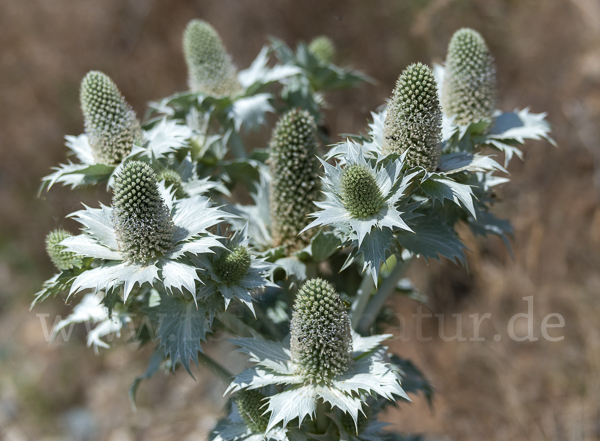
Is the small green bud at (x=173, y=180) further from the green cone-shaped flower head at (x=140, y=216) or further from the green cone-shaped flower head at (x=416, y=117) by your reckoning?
the green cone-shaped flower head at (x=416, y=117)

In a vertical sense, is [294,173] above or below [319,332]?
above

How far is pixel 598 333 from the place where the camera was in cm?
465

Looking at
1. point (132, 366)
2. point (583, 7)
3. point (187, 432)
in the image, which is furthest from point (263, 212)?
point (583, 7)

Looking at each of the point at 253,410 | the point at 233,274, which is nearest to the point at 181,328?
the point at 233,274

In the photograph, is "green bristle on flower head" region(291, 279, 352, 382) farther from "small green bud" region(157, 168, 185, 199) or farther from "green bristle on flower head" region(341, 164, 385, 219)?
"small green bud" region(157, 168, 185, 199)

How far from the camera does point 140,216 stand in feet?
5.11

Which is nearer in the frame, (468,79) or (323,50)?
(468,79)

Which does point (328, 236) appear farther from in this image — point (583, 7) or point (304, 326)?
point (583, 7)

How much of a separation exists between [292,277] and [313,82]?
1.33 metres

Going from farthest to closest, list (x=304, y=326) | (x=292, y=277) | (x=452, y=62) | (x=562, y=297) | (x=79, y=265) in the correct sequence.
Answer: (x=562, y=297) → (x=452, y=62) → (x=292, y=277) → (x=79, y=265) → (x=304, y=326)

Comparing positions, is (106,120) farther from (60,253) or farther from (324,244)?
(324,244)

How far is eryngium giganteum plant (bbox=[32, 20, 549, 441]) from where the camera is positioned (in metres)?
1.53

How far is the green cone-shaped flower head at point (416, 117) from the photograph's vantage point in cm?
152

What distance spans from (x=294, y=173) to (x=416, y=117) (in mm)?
543
